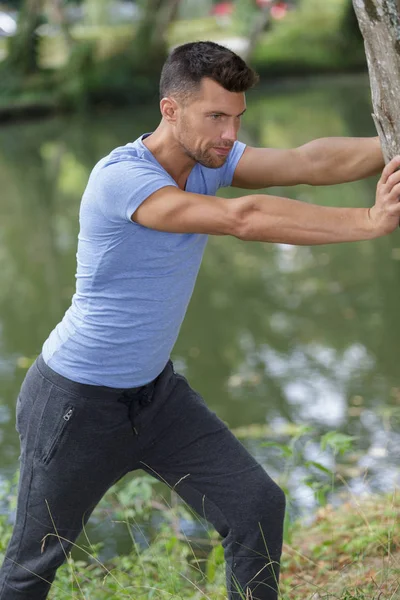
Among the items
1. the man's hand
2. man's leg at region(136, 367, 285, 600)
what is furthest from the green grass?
the man's hand

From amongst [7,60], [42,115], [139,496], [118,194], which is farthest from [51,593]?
[7,60]

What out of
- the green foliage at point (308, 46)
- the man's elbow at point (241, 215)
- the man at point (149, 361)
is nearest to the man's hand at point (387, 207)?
the man at point (149, 361)

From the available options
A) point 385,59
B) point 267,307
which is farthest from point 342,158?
point 267,307

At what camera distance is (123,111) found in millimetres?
24047

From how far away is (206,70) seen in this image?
2.67 meters

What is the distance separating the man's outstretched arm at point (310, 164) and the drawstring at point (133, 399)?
2.52 ft

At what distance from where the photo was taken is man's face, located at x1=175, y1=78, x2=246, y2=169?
2686 millimetres

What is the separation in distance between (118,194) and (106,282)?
11.5 inches

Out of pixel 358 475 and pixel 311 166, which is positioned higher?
pixel 311 166

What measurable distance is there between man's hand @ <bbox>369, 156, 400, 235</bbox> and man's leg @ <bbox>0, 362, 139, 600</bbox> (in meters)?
0.95

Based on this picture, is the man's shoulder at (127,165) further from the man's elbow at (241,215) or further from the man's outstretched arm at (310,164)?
the man's outstretched arm at (310,164)

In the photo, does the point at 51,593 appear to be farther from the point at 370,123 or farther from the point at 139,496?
the point at 370,123

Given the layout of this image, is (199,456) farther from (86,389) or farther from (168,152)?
(168,152)

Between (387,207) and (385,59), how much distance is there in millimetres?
455
